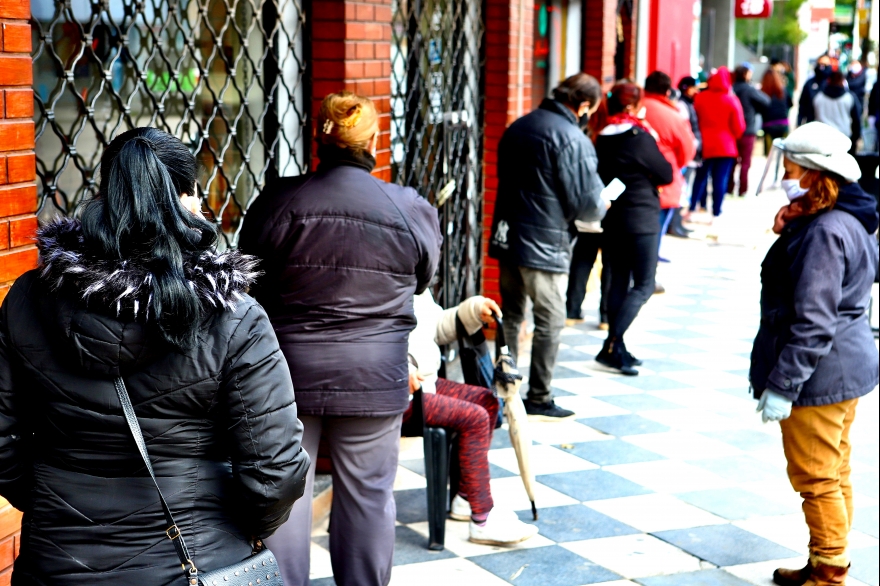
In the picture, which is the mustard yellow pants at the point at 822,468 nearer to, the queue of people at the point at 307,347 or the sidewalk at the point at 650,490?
the queue of people at the point at 307,347

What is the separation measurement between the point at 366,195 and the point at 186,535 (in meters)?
1.46

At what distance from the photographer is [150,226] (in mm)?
2121

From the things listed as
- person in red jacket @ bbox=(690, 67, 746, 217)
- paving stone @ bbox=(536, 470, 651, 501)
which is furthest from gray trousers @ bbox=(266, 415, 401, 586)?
person in red jacket @ bbox=(690, 67, 746, 217)

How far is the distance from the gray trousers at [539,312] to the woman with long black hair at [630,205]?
1.09 metres

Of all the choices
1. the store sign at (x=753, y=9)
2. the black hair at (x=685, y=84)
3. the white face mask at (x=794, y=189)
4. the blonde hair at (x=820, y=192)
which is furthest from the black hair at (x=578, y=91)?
the store sign at (x=753, y=9)

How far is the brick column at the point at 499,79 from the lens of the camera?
7672mm

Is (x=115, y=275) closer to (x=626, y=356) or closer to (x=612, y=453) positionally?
(x=612, y=453)

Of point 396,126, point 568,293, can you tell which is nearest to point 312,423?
point 396,126

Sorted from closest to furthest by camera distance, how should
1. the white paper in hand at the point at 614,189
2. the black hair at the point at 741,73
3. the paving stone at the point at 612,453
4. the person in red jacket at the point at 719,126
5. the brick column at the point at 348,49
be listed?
1. the brick column at the point at 348,49
2. the paving stone at the point at 612,453
3. the white paper in hand at the point at 614,189
4. the person in red jacket at the point at 719,126
5. the black hair at the point at 741,73

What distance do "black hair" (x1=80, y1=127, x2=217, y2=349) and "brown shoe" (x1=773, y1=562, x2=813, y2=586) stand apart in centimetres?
287

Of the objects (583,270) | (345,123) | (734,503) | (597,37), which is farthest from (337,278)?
(597,37)

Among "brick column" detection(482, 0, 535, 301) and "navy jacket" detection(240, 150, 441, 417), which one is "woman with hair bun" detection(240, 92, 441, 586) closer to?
"navy jacket" detection(240, 150, 441, 417)

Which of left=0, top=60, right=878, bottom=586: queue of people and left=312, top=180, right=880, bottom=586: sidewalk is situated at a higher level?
left=0, top=60, right=878, bottom=586: queue of people

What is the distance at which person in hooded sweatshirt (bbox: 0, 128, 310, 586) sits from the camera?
2.13 meters
